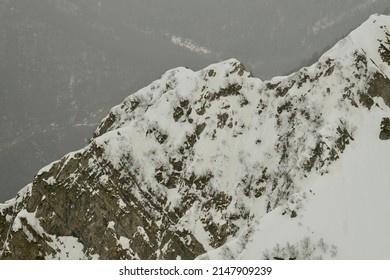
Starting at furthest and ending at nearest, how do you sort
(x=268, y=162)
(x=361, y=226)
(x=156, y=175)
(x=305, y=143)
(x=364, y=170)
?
(x=156, y=175) → (x=268, y=162) → (x=305, y=143) → (x=364, y=170) → (x=361, y=226)

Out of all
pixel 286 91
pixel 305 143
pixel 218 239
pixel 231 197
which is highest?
pixel 286 91

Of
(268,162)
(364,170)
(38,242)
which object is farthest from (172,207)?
(364,170)

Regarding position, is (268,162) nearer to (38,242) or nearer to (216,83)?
(216,83)

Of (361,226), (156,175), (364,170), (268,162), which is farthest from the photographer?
(156,175)

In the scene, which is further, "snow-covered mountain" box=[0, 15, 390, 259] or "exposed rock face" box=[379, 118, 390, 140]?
"exposed rock face" box=[379, 118, 390, 140]

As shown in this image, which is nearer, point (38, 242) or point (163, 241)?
point (163, 241)

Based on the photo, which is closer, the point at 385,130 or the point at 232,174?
the point at 385,130

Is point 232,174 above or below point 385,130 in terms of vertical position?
below

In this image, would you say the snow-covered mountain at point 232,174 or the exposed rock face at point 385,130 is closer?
the snow-covered mountain at point 232,174
